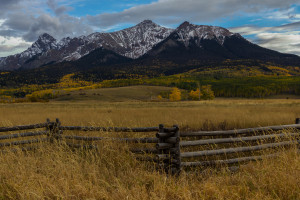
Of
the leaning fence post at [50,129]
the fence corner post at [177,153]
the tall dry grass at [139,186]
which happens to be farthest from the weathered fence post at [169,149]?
the leaning fence post at [50,129]

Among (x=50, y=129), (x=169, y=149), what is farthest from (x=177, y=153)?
(x=50, y=129)

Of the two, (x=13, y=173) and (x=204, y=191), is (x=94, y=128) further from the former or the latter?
(x=204, y=191)

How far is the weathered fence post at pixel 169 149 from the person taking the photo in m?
6.25

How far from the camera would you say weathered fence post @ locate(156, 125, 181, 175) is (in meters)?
6.25

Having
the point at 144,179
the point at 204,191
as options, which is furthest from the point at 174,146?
the point at 204,191

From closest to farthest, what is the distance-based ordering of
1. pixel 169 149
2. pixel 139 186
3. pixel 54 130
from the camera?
1. pixel 139 186
2. pixel 169 149
3. pixel 54 130

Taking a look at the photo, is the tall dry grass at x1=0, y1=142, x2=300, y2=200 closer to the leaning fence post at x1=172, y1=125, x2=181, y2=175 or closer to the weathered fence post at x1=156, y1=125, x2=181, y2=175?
the weathered fence post at x1=156, y1=125, x2=181, y2=175

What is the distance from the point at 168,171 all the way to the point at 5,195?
3911mm

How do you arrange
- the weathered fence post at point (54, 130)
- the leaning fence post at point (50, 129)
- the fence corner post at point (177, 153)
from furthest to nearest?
the leaning fence post at point (50, 129) → the weathered fence post at point (54, 130) → the fence corner post at point (177, 153)

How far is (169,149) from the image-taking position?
6.44 m

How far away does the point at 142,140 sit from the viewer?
23.3 ft

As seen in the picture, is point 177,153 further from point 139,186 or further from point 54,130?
point 54,130

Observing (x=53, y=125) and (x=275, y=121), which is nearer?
(x=53, y=125)

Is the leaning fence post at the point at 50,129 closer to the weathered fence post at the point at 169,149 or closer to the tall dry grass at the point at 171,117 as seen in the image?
the tall dry grass at the point at 171,117
